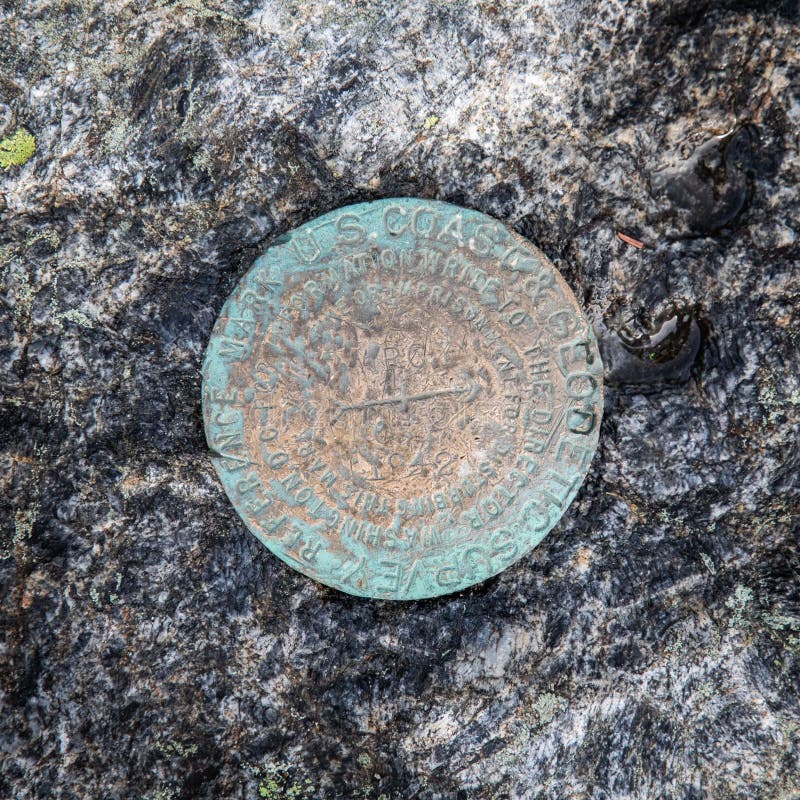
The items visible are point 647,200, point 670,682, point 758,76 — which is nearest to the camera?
point 758,76

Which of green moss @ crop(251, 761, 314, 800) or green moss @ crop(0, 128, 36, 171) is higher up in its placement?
green moss @ crop(0, 128, 36, 171)

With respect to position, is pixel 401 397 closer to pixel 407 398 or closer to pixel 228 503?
pixel 407 398

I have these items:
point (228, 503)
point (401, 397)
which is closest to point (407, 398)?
point (401, 397)

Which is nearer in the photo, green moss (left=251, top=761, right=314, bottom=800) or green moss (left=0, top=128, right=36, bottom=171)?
green moss (left=0, top=128, right=36, bottom=171)

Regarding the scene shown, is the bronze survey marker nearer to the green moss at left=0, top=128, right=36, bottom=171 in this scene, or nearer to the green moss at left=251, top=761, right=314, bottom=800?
the green moss at left=251, top=761, right=314, bottom=800

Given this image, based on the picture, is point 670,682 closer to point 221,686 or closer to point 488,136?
point 221,686

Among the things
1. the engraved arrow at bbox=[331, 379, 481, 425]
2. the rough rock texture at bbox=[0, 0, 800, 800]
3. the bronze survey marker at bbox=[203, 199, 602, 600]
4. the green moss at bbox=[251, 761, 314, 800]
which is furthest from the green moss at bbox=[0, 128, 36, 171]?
the green moss at bbox=[251, 761, 314, 800]

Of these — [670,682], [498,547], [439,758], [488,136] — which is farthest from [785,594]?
[488,136]
